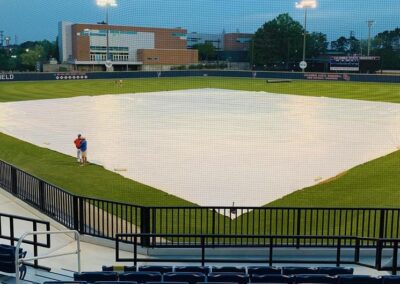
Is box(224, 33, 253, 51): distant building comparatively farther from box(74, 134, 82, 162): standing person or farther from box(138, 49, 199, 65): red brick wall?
box(74, 134, 82, 162): standing person

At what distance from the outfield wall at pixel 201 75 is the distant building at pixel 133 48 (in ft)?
10.6

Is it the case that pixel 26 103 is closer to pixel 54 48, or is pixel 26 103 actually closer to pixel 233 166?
pixel 233 166

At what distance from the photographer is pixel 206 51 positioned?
2933 inches

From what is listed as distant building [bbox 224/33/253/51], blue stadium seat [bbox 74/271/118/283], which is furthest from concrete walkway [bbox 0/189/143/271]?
distant building [bbox 224/33/253/51]

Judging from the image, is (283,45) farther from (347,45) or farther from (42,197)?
(42,197)

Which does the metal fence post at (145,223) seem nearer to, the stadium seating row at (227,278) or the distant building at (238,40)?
the stadium seating row at (227,278)

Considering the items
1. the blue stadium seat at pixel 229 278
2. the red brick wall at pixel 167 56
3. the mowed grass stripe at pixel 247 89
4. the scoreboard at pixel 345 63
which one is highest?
the red brick wall at pixel 167 56

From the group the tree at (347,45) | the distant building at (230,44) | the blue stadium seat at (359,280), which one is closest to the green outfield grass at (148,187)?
the blue stadium seat at (359,280)

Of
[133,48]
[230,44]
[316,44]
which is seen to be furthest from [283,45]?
[133,48]

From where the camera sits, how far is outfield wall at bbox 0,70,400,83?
178 ft

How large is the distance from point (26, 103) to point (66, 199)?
2806 cm

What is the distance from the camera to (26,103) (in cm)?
3609

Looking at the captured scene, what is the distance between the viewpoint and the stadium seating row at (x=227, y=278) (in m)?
5.93

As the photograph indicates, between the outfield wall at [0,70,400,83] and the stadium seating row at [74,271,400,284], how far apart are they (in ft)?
164
